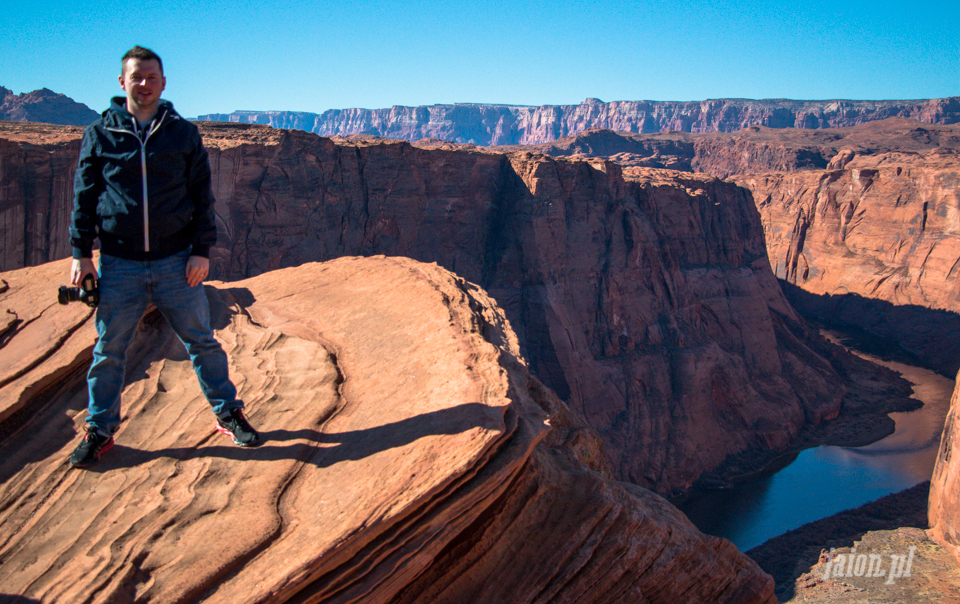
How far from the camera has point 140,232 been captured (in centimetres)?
279

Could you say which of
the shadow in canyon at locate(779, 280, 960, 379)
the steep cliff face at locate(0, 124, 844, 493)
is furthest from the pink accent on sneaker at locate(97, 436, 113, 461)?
the shadow in canyon at locate(779, 280, 960, 379)

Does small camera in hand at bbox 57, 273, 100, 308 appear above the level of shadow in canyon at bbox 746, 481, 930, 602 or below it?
above

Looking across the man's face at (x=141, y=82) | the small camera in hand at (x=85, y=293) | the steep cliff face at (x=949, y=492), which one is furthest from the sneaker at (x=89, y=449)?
the steep cliff face at (x=949, y=492)

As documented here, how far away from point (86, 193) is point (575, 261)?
751 inches

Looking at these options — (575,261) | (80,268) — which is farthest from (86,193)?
(575,261)

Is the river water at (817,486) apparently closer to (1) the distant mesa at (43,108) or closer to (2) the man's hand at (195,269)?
(2) the man's hand at (195,269)

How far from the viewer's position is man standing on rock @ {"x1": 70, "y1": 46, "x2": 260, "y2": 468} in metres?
2.74

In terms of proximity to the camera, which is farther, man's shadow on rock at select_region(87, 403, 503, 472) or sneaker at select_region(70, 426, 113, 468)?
man's shadow on rock at select_region(87, 403, 503, 472)

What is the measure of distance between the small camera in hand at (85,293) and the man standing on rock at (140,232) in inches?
1.1

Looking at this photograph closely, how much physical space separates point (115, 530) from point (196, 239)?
54.5 inches

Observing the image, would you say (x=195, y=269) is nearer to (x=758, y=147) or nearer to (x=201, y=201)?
(x=201, y=201)

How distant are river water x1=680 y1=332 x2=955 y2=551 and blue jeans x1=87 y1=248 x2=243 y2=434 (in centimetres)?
1667

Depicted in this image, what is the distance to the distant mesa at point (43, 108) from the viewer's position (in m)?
37.8

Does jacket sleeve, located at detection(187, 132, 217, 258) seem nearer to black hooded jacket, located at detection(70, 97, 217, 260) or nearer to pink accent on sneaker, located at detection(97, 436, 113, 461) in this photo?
black hooded jacket, located at detection(70, 97, 217, 260)
